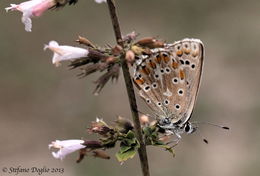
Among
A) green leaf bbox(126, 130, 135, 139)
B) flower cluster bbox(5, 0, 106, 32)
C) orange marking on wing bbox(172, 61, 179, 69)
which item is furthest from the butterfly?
flower cluster bbox(5, 0, 106, 32)

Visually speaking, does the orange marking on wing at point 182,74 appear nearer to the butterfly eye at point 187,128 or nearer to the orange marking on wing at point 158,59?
the orange marking on wing at point 158,59

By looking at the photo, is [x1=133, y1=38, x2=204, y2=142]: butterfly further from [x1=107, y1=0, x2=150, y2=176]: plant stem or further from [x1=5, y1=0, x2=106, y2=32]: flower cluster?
[x1=5, y1=0, x2=106, y2=32]: flower cluster

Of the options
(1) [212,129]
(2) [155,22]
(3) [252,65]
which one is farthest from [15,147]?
(2) [155,22]

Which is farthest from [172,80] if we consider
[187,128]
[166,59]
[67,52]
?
[67,52]

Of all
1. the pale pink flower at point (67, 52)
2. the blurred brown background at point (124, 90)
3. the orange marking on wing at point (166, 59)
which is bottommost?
the blurred brown background at point (124, 90)

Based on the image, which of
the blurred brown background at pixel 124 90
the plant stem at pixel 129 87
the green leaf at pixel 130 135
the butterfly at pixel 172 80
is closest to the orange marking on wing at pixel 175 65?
the butterfly at pixel 172 80

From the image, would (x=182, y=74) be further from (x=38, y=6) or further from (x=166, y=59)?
(x=38, y=6)
